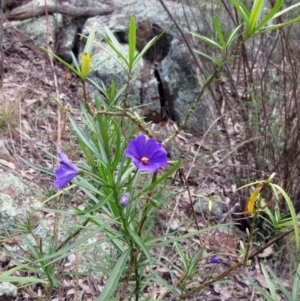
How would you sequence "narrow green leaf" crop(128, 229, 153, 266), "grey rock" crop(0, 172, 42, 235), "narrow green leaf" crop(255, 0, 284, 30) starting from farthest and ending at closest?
1. "grey rock" crop(0, 172, 42, 235)
2. "narrow green leaf" crop(128, 229, 153, 266)
3. "narrow green leaf" crop(255, 0, 284, 30)

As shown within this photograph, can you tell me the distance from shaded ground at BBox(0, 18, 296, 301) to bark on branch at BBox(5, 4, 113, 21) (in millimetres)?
242

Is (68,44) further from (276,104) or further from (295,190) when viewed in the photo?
(295,190)

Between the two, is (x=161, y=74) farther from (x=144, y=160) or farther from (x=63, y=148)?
(x=144, y=160)

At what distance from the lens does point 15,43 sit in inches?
204

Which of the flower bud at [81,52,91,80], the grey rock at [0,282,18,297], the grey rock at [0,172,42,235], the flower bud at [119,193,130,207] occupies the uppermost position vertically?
the flower bud at [81,52,91,80]

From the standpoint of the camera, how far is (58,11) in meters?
5.46

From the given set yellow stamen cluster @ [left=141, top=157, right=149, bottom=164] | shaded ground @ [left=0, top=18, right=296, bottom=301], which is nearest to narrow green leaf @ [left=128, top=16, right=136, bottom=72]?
yellow stamen cluster @ [left=141, top=157, right=149, bottom=164]

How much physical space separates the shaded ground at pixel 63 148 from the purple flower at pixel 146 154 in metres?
1.06

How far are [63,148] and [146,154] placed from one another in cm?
230

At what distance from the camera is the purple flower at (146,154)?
3.28 ft

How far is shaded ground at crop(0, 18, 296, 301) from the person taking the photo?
283 centimetres

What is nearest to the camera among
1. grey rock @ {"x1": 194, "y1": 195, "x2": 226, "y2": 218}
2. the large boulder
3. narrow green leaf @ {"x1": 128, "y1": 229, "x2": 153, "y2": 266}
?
narrow green leaf @ {"x1": 128, "y1": 229, "x2": 153, "y2": 266}

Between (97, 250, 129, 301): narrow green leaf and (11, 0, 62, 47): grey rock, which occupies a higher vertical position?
(11, 0, 62, 47): grey rock

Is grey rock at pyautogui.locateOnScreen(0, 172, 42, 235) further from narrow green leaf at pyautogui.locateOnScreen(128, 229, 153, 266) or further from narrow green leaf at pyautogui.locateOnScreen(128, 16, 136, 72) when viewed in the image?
narrow green leaf at pyautogui.locateOnScreen(128, 16, 136, 72)
